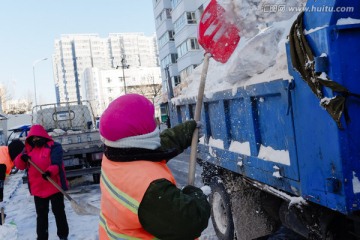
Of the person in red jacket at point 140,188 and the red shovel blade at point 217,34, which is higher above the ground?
the red shovel blade at point 217,34

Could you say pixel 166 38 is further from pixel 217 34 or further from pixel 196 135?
pixel 196 135

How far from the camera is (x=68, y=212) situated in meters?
7.13

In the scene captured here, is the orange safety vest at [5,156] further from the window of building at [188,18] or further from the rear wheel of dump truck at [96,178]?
the window of building at [188,18]

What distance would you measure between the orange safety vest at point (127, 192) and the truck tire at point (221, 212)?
256cm

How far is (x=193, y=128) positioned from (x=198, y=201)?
2.85ft

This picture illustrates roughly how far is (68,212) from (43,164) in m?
2.41

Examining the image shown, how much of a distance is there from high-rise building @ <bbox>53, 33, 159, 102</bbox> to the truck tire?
5292 inches

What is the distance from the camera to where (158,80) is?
290 ft

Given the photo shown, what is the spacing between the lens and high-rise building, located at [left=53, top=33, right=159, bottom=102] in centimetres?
13900

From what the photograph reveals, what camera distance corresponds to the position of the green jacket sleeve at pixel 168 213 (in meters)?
1.59

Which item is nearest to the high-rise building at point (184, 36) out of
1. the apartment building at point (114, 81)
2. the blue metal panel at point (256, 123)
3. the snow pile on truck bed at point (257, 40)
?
the blue metal panel at point (256, 123)

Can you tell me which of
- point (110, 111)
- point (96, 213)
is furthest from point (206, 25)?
point (96, 213)

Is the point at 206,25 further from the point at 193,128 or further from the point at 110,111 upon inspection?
the point at 110,111

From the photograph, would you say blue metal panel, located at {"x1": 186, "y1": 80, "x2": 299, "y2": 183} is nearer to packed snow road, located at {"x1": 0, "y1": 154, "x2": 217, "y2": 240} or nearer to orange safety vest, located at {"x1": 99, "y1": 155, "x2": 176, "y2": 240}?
orange safety vest, located at {"x1": 99, "y1": 155, "x2": 176, "y2": 240}
